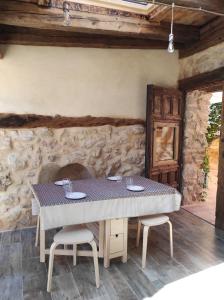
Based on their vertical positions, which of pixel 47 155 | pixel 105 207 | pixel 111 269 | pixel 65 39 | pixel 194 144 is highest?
pixel 65 39

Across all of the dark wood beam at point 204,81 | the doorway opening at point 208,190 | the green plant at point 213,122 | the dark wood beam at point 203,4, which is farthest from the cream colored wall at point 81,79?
the green plant at point 213,122

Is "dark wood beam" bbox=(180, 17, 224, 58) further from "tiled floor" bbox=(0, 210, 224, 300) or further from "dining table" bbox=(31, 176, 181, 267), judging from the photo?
"tiled floor" bbox=(0, 210, 224, 300)

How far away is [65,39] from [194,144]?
2.64 metres

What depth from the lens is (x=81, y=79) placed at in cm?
366

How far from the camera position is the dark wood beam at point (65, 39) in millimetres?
3167

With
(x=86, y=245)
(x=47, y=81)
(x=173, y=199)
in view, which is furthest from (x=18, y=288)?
(x=47, y=81)

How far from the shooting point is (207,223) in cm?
368

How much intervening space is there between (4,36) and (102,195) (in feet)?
7.45

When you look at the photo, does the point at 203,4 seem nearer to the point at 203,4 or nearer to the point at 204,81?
the point at 203,4

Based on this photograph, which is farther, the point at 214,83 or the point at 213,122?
the point at 213,122

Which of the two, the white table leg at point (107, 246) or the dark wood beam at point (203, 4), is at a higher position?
the dark wood beam at point (203, 4)

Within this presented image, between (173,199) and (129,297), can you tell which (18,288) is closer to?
(129,297)

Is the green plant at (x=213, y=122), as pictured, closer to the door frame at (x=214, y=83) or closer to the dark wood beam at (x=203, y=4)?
the door frame at (x=214, y=83)

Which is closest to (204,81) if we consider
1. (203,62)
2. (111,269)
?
(203,62)
